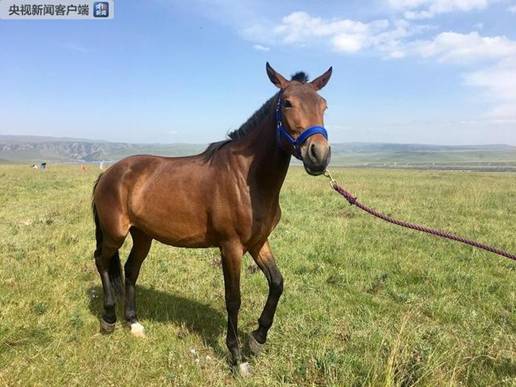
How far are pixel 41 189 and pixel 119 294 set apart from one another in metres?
16.9

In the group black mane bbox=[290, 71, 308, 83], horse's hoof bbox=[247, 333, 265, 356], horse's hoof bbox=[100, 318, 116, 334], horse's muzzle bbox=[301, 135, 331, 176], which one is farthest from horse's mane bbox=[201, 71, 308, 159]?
horse's hoof bbox=[100, 318, 116, 334]

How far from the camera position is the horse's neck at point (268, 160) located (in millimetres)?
4211

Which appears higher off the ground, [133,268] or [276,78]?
[276,78]

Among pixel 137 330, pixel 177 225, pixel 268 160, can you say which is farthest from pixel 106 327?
pixel 268 160

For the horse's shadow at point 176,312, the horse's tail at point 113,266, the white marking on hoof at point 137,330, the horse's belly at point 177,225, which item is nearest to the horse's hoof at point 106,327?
the white marking on hoof at point 137,330

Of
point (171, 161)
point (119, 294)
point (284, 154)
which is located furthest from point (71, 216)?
point (284, 154)

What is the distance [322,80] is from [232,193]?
1490mm

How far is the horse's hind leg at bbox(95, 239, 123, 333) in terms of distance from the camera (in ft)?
17.2

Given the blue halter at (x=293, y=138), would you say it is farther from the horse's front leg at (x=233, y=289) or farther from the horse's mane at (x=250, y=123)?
the horse's front leg at (x=233, y=289)

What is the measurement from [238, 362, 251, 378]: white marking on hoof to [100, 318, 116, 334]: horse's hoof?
1.90 meters

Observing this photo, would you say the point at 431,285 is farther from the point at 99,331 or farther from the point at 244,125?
the point at 99,331

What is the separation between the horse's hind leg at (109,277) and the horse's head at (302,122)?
114 inches

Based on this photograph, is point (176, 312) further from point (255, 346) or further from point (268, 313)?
point (268, 313)

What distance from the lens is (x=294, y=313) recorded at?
5605 mm
